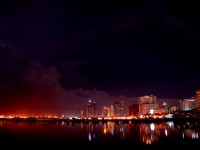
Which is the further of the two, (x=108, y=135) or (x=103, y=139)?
(x=108, y=135)

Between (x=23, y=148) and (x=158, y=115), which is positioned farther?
(x=158, y=115)

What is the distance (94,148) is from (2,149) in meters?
11.8

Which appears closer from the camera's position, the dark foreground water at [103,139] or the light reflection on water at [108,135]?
the dark foreground water at [103,139]

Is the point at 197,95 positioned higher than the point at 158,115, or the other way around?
the point at 197,95

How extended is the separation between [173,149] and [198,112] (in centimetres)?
11430

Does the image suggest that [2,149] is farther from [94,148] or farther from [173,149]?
[173,149]

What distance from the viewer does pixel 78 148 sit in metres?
34.3

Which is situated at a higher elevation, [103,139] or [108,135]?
[103,139]

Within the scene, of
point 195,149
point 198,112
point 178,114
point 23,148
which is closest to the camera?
point 195,149

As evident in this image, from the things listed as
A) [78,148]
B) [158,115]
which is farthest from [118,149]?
[158,115]

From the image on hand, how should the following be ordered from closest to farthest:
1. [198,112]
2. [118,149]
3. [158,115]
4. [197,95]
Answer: [118,149]
[198,112]
[158,115]
[197,95]

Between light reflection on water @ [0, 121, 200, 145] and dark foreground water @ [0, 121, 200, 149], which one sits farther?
light reflection on water @ [0, 121, 200, 145]

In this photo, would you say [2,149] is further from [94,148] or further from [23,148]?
[94,148]

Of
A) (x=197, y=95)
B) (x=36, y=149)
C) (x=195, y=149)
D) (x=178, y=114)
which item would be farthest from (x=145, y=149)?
(x=197, y=95)
